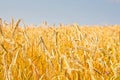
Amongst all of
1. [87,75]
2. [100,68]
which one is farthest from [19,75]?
[100,68]

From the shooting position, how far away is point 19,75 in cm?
163

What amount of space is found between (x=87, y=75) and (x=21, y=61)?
0.51 meters

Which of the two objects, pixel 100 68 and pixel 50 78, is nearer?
pixel 50 78

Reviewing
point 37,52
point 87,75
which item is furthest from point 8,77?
point 37,52

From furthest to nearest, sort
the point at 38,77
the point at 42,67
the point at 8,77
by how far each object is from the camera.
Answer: the point at 42,67
the point at 38,77
the point at 8,77

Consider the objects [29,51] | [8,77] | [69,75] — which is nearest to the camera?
[8,77]

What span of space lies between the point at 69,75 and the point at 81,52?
848mm

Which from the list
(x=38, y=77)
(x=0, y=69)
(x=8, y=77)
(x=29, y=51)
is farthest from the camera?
(x=29, y=51)

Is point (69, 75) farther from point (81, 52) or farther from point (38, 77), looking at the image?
point (81, 52)

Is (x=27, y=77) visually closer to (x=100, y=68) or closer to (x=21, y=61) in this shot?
(x=21, y=61)

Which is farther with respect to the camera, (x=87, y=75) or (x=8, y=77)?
(x=87, y=75)

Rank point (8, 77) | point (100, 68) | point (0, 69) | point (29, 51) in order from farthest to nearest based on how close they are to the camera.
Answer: point (29, 51) < point (100, 68) < point (0, 69) < point (8, 77)

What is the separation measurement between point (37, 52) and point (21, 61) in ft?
1.35

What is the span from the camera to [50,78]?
59.3 inches
